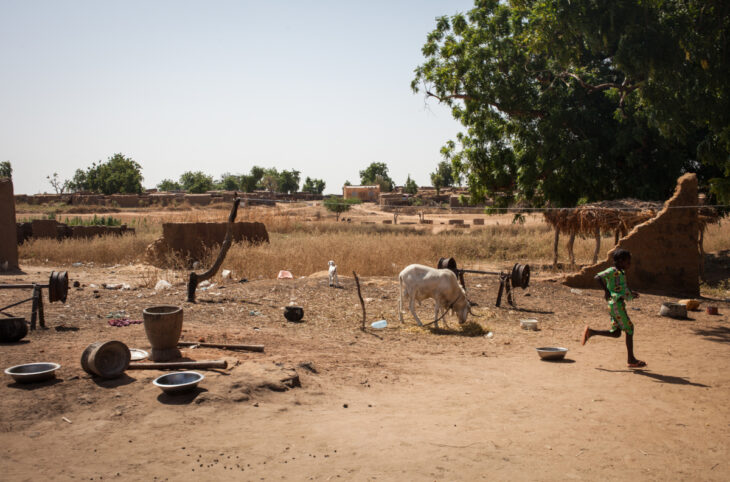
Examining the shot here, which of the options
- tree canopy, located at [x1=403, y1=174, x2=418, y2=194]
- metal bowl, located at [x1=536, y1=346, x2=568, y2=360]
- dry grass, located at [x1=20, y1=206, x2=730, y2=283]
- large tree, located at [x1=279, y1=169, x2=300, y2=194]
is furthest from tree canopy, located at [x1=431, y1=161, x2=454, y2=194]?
metal bowl, located at [x1=536, y1=346, x2=568, y2=360]

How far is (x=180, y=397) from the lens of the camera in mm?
5227

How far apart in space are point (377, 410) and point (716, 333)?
681 centimetres

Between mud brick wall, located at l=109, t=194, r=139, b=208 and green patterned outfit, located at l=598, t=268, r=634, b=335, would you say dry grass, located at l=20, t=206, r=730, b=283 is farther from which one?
mud brick wall, located at l=109, t=194, r=139, b=208

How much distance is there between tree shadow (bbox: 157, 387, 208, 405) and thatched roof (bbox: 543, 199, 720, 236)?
11.6 metres

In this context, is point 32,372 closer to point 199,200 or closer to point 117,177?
point 199,200

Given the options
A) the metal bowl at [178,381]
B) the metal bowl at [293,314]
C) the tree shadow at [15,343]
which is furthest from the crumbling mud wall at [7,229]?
the metal bowl at [178,381]

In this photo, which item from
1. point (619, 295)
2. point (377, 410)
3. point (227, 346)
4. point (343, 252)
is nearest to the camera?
point (377, 410)

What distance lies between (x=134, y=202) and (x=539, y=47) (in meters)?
40.7

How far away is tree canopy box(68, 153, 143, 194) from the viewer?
2389 inches

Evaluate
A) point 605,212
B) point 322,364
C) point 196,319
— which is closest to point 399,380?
point 322,364

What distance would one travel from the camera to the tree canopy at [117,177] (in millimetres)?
60688

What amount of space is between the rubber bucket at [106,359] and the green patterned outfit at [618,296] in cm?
553

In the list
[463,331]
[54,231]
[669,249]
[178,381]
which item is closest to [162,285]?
[463,331]

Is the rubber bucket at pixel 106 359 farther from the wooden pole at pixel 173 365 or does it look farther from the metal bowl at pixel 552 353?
the metal bowl at pixel 552 353
